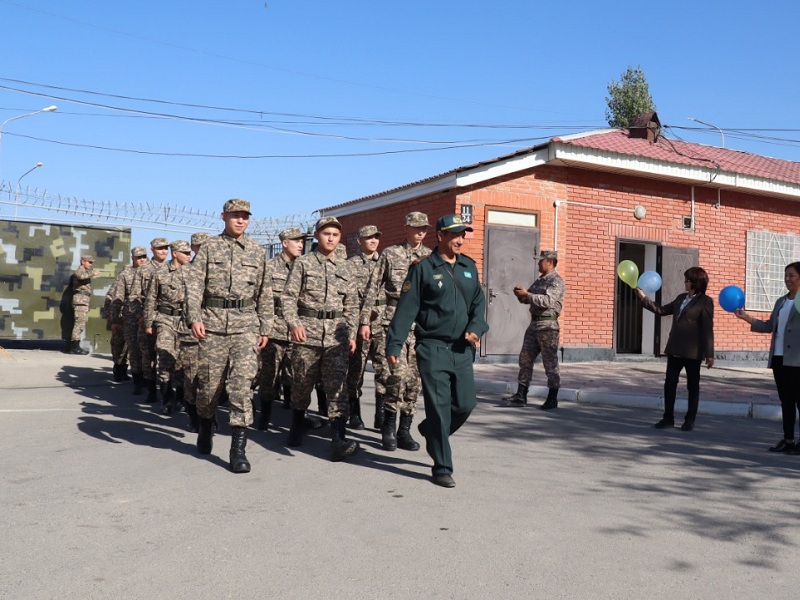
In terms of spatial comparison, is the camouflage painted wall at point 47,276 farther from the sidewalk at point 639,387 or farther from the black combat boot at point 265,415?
the black combat boot at point 265,415

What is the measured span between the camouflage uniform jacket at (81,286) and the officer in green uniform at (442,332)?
12166mm

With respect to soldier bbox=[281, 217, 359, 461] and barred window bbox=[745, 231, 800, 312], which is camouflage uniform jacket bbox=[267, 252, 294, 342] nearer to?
soldier bbox=[281, 217, 359, 461]

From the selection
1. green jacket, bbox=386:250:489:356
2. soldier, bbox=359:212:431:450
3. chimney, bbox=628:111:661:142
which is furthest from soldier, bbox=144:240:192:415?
chimney, bbox=628:111:661:142

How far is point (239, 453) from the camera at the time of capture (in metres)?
5.93

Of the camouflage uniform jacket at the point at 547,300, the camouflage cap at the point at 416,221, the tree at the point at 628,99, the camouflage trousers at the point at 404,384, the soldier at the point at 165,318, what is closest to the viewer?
the camouflage trousers at the point at 404,384

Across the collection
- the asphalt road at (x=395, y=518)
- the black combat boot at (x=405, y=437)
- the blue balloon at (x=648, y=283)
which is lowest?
the asphalt road at (x=395, y=518)

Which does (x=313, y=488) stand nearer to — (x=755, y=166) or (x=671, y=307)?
(x=671, y=307)

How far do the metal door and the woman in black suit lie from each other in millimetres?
6429

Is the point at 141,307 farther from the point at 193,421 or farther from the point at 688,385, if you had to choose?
the point at 688,385

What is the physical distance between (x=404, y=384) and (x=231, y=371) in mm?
1638

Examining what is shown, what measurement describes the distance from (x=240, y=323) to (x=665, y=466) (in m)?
3.60

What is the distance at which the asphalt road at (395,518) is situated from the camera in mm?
3625

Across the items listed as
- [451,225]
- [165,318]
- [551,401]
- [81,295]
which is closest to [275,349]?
[165,318]

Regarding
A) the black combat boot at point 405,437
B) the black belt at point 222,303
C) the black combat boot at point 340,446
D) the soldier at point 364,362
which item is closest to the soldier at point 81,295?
the soldier at point 364,362
